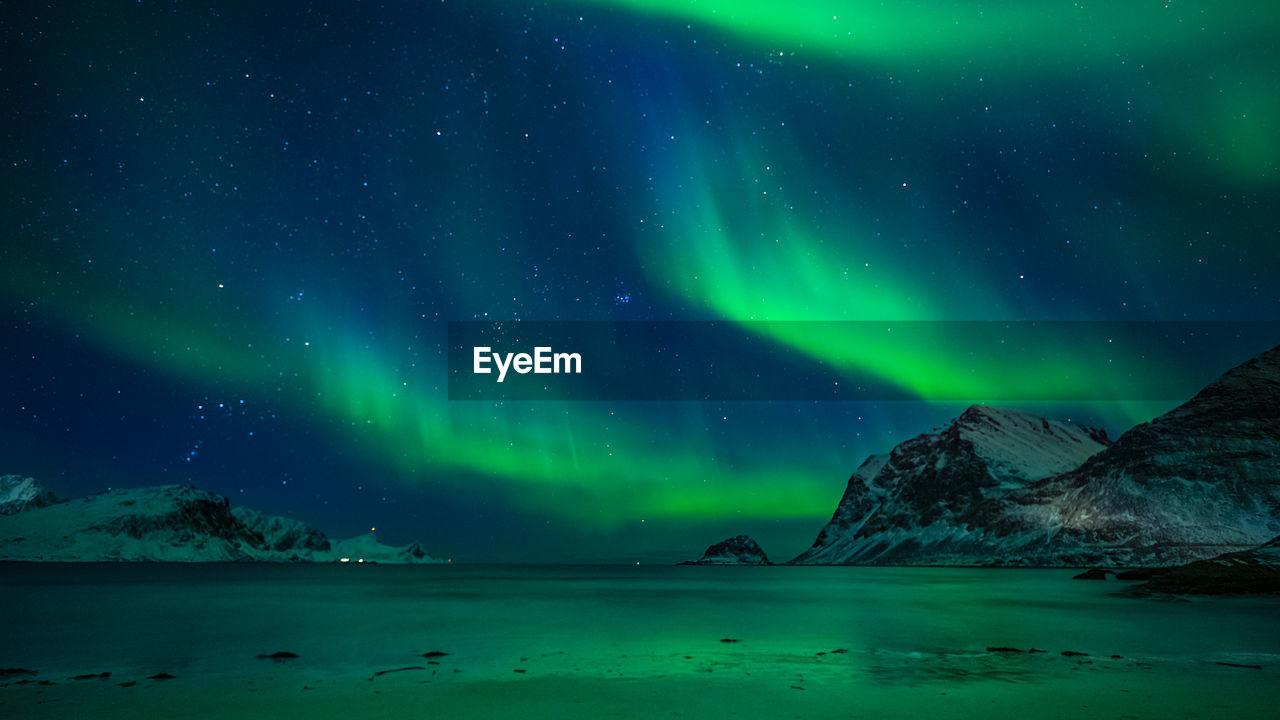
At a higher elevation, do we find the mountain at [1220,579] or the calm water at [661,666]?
→ the calm water at [661,666]

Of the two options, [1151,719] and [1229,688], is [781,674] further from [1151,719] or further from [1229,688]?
[1229,688]

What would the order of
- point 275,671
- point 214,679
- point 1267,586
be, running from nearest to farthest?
point 214,679 < point 275,671 < point 1267,586

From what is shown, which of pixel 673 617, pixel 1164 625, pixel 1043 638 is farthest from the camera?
pixel 673 617

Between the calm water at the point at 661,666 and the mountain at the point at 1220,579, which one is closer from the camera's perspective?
the calm water at the point at 661,666

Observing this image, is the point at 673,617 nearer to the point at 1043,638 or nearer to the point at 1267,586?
the point at 1043,638

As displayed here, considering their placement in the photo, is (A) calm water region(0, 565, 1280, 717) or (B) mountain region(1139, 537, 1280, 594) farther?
(B) mountain region(1139, 537, 1280, 594)

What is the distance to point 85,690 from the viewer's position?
20.8m

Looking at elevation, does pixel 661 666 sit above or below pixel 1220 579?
above

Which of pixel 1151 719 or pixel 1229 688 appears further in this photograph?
pixel 1229 688

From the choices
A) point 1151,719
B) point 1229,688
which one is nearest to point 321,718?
point 1151,719

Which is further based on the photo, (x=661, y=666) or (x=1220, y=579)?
(x=1220, y=579)

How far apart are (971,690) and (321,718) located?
47.8ft

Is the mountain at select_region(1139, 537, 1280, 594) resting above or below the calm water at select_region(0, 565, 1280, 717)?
below

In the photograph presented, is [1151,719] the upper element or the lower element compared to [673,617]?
upper
